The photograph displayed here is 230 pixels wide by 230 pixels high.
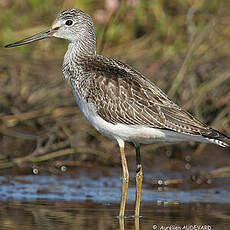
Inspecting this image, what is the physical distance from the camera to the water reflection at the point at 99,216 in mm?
6613

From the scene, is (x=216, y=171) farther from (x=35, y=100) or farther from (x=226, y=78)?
(x=35, y=100)

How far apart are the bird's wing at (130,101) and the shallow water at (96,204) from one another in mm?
927

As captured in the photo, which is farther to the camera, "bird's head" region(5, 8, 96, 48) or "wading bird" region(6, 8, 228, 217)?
"bird's head" region(5, 8, 96, 48)

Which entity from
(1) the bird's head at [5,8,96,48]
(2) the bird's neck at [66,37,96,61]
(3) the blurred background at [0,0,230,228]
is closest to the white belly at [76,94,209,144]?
(2) the bird's neck at [66,37,96,61]

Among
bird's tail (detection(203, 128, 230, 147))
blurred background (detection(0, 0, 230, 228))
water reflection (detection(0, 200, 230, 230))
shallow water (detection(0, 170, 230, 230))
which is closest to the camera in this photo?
water reflection (detection(0, 200, 230, 230))

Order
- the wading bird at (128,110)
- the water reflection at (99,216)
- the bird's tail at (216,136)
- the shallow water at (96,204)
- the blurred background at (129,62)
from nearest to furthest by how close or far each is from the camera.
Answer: the water reflection at (99,216) < the shallow water at (96,204) < the bird's tail at (216,136) < the wading bird at (128,110) < the blurred background at (129,62)

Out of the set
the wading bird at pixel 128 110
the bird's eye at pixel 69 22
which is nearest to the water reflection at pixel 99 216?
the wading bird at pixel 128 110

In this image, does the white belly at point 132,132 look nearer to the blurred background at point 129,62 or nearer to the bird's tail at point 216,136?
the bird's tail at point 216,136

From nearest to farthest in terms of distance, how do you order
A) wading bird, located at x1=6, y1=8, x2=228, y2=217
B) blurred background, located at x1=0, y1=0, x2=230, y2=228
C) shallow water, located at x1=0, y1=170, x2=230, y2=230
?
1. shallow water, located at x1=0, y1=170, x2=230, y2=230
2. wading bird, located at x1=6, y1=8, x2=228, y2=217
3. blurred background, located at x1=0, y1=0, x2=230, y2=228

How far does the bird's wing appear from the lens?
7.34 meters

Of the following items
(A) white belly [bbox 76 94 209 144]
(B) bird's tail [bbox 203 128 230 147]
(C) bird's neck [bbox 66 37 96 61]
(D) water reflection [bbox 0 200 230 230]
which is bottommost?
(D) water reflection [bbox 0 200 230 230]

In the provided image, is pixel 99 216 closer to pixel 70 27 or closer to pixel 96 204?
pixel 96 204

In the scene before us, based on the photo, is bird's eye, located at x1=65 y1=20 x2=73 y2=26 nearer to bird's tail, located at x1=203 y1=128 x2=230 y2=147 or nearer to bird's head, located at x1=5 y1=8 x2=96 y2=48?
bird's head, located at x1=5 y1=8 x2=96 y2=48

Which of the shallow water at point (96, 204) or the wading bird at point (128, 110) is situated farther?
the wading bird at point (128, 110)
